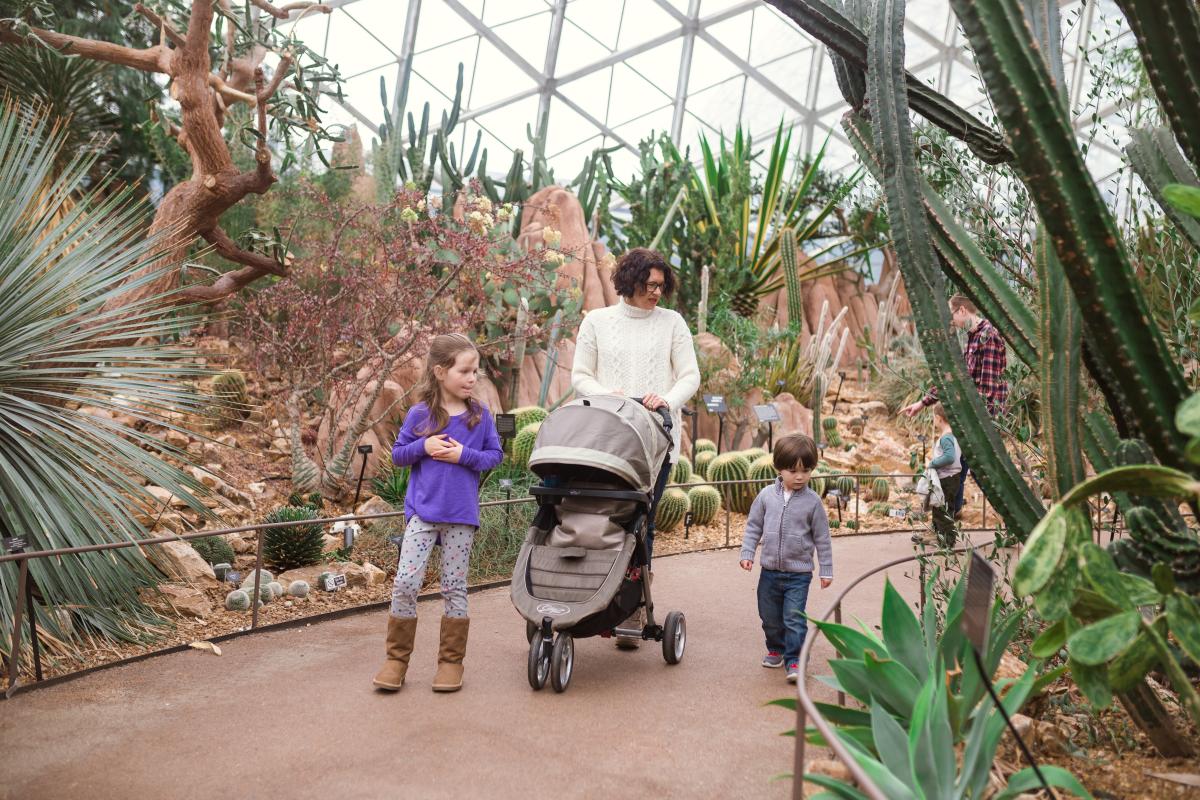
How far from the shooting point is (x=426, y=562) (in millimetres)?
3617

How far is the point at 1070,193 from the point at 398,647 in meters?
2.71

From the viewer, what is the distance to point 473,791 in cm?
264

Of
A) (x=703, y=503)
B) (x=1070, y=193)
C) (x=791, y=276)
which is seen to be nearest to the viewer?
(x=1070, y=193)

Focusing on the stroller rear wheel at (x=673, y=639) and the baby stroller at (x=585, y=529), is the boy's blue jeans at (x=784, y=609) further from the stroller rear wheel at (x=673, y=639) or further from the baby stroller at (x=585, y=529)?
the baby stroller at (x=585, y=529)

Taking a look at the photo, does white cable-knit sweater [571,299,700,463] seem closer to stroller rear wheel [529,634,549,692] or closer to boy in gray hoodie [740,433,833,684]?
boy in gray hoodie [740,433,833,684]

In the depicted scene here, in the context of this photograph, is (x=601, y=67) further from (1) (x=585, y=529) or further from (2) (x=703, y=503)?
(1) (x=585, y=529)

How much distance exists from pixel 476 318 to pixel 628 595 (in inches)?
194

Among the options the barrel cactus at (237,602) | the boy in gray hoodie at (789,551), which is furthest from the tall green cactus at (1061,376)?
the barrel cactus at (237,602)

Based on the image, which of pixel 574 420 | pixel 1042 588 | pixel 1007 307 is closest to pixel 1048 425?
pixel 1007 307

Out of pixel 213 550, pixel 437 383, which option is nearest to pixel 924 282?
pixel 437 383

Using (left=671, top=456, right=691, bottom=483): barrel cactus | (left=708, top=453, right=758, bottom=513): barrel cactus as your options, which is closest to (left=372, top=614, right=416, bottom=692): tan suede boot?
(left=671, top=456, right=691, bottom=483): barrel cactus

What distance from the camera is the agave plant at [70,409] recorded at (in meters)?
3.89

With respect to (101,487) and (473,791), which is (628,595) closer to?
(473,791)

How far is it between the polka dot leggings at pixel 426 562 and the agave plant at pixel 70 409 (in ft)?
4.33
